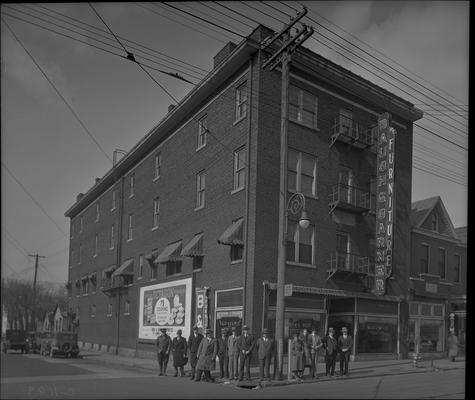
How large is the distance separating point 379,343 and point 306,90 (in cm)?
1130

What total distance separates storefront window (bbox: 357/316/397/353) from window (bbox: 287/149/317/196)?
234 inches

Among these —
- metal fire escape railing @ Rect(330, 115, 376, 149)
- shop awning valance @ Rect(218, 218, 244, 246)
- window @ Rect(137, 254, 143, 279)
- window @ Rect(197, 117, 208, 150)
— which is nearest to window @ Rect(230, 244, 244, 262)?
shop awning valance @ Rect(218, 218, 244, 246)

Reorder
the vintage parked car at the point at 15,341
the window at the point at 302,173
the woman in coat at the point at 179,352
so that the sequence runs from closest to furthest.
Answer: the woman in coat at the point at 179,352, the window at the point at 302,173, the vintage parked car at the point at 15,341

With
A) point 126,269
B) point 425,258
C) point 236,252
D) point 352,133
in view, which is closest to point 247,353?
point 236,252

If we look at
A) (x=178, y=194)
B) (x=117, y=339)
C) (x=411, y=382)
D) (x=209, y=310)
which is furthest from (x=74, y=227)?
(x=411, y=382)

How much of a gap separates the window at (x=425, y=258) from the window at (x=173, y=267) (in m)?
11.8

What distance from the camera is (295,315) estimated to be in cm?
2333

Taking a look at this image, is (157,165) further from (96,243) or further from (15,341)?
(15,341)

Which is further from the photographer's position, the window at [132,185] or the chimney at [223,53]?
the window at [132,185]

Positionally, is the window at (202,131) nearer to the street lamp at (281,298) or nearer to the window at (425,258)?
the street lamp at (281,298)

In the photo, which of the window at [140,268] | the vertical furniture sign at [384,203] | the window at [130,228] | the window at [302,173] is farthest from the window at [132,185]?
the vertical furniture sign at [384,203]

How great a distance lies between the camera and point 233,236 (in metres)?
23.2

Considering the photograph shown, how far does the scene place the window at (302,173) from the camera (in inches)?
957

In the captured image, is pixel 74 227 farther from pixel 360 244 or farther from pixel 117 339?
pixel 360 244
